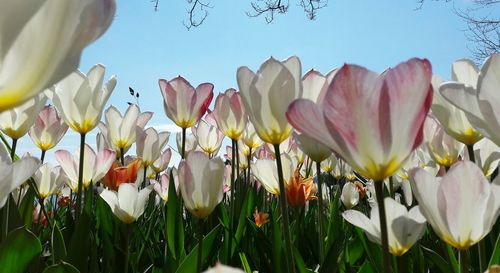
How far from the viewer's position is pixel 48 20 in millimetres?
449

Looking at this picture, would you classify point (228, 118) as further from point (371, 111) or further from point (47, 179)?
point (371, 111)

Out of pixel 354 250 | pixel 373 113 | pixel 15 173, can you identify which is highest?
pixel 373 113

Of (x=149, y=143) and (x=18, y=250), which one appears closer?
(x=18, y=250)

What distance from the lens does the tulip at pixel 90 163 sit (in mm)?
1670

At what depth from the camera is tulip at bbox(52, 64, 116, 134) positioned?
54.3 inches

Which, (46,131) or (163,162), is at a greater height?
(46,131)

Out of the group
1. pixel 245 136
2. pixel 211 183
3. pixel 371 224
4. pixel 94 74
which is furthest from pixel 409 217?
pixel 245 136

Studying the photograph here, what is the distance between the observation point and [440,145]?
4.23 feet

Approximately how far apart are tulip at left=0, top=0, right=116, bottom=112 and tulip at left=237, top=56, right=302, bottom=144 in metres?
0.43

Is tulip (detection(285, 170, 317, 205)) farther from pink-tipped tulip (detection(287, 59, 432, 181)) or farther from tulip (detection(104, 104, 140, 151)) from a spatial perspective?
pink-tipped tulip (detection(287, 59, 432, 181))

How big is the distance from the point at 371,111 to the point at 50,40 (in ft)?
1.04

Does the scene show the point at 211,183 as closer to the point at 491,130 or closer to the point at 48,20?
the point at 491,130

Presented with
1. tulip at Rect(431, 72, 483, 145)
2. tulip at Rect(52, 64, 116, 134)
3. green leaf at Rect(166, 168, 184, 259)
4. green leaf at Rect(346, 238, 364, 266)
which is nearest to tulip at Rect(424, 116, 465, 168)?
tulip at Rect(431, 72, 483, 145)

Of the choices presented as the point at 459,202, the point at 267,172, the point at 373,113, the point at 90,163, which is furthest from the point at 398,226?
the point at 90,163
